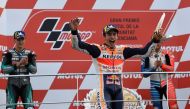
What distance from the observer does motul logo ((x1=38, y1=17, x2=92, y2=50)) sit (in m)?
8.47

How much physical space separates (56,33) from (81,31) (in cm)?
32

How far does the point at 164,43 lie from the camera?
8609 mm

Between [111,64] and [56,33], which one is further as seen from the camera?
[56,33]

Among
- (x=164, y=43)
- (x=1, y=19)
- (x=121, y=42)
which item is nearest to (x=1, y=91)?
(x=1, y=19)

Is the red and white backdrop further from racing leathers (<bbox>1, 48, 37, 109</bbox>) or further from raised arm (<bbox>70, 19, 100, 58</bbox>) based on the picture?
raised arm (<bbox>70, 19, 100, 58</bbox>)

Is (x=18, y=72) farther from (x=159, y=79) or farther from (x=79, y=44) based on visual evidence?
(x=159, y=79)

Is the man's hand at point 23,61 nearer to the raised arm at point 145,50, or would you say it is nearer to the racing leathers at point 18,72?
the racing leathers at point 18,72

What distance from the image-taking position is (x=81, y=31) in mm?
Answer: 8492

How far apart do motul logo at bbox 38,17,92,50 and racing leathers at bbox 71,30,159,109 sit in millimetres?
1734

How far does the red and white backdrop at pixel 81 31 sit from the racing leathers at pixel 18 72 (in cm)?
87

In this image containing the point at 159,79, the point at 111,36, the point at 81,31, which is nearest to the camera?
the point at 111,36

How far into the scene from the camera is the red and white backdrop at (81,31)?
27.5ft

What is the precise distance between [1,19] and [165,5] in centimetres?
213

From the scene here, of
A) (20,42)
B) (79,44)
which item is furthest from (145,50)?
(20,42)
